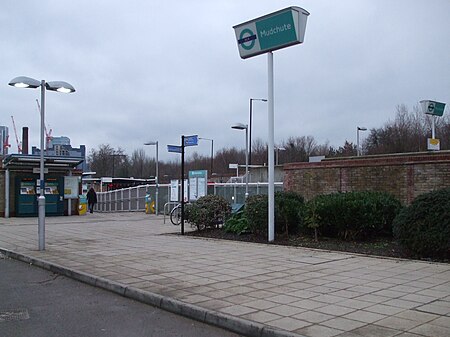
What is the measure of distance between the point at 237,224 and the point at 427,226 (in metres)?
6.65

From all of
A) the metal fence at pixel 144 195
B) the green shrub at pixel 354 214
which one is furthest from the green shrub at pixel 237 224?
the metal fence at pixel 144 195

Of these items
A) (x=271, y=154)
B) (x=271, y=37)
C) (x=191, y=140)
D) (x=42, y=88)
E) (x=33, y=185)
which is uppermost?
(x=271, y=37)

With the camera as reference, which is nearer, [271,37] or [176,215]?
[271,37]

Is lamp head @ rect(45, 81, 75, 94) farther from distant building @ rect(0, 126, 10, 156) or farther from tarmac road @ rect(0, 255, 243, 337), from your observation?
distant building @ rect(0, 126, 10, 156)

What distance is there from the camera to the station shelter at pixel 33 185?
2492 cm

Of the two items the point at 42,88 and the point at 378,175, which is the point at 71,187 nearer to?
the point at 42,88

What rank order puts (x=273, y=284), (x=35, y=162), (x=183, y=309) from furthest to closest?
(x=35, y=162) → (x=273, y=284) → (x=183, y=309)

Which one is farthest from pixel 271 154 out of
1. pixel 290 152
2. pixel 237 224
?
pixel 290 152

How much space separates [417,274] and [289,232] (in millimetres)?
5997

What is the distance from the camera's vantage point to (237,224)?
1512cm

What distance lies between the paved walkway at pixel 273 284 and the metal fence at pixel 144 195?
1056 cm

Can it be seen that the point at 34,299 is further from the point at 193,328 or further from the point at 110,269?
the point at 193,328

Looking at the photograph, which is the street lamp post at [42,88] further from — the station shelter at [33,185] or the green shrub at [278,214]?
the station shelter at [33,185]

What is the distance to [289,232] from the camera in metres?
14.1
